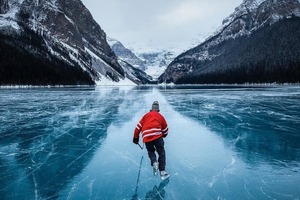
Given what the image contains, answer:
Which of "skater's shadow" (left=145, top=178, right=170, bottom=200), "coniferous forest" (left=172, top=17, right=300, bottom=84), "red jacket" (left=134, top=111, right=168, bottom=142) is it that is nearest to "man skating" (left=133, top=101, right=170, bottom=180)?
"red jacket" (left=134, top=111, right=168, bottom=142)

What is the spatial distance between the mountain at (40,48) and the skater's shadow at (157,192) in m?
92.8

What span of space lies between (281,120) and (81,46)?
19424cm

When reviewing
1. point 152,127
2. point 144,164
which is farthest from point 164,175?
point 144,164

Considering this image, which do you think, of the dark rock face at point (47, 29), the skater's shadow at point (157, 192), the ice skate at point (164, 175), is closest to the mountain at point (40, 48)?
the dark rock face at point (47, 29)

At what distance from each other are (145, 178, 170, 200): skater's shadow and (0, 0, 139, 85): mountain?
305 ft

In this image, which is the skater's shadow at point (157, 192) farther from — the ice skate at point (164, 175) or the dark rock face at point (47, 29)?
the dark rock face at point (47, 29)

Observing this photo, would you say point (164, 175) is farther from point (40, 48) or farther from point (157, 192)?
point (40, 48)

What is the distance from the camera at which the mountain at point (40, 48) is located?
100 meters

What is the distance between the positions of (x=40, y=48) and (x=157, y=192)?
490 feet

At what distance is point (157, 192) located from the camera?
620 centimetres

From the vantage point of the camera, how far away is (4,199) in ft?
18.9

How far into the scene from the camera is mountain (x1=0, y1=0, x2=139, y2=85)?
330 ft

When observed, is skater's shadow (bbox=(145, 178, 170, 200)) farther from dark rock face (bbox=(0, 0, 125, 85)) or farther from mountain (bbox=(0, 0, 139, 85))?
dark rock face (bbox=(0, 0, 125, 85))

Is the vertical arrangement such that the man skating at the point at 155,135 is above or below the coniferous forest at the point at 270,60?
below
